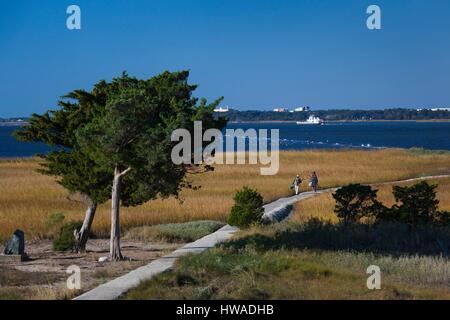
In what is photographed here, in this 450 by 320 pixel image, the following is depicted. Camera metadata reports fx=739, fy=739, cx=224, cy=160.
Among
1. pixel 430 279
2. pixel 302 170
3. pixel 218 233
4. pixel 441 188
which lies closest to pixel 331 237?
pixel 218 233

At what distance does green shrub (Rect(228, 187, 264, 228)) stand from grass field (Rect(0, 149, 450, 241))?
13.3 ft

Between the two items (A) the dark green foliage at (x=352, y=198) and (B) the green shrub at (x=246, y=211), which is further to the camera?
(A) the dark green foliage at (x=352, y=198)

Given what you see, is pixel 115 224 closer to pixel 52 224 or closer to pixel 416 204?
pixel 52 224

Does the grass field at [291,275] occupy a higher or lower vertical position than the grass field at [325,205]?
lower

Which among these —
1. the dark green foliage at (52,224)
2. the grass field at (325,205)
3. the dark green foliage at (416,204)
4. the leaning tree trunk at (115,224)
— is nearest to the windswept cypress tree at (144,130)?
the leaning tree trunk at (115,224)

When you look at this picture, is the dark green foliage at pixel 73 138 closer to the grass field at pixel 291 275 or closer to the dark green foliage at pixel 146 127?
the dark green foliage at pixel 146 127

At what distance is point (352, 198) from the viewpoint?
88.0 ft

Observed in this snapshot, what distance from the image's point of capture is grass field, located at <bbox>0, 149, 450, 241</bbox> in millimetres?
30141

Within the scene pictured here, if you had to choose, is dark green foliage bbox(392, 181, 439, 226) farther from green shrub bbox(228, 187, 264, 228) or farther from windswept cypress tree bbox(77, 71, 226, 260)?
windswept cypress tree bbox(77, 71, 226, 260)

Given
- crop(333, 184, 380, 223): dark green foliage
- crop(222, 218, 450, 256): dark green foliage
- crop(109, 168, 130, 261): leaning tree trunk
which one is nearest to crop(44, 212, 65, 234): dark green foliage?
crop(109, 168, 130, 261): leaning tree trunk

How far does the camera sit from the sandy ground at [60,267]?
14.8m

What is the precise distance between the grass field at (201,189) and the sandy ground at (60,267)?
179 centimetres

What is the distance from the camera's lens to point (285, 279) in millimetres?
15156
